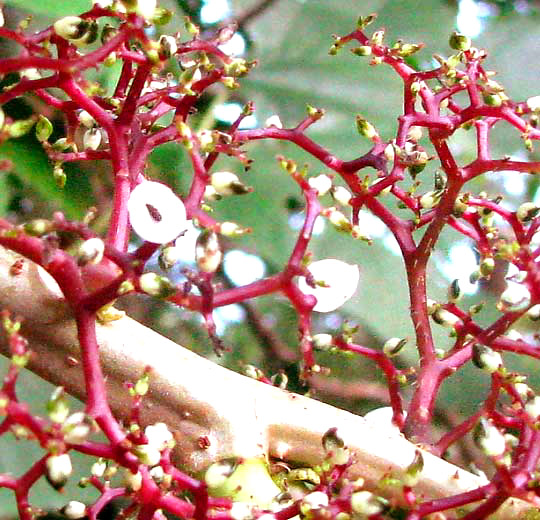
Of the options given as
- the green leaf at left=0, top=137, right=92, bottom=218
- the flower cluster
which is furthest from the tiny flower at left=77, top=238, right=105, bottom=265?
the green leaf at left=0, top=137, right=92, bottom=218

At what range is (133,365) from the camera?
1.40ft

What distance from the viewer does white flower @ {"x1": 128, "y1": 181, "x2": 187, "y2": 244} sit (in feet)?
1.26

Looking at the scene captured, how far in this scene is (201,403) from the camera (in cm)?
44

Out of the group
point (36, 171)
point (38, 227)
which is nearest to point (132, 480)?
point (38, 227)

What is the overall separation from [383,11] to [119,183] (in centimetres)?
82

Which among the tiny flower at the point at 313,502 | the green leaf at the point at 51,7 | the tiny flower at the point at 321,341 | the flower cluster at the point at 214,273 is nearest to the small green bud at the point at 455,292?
the flower cluster at the point at 214,273

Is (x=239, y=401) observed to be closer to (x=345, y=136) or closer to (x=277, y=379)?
(x=277, y=379)

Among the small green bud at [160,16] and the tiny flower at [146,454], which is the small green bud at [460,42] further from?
the tiny flower at [146,454]

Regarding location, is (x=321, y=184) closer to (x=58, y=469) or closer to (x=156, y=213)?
(x=156, y=213)

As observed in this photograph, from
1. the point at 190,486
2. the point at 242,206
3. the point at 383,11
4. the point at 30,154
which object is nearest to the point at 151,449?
the point at 190,486

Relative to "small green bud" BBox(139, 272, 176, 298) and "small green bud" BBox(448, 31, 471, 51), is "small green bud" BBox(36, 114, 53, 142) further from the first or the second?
"small green bud" BBox(448, 31, 471, 51)

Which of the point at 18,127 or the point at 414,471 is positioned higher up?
the point at 18,127

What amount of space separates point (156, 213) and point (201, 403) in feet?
0.38

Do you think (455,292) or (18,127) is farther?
(455,292)
